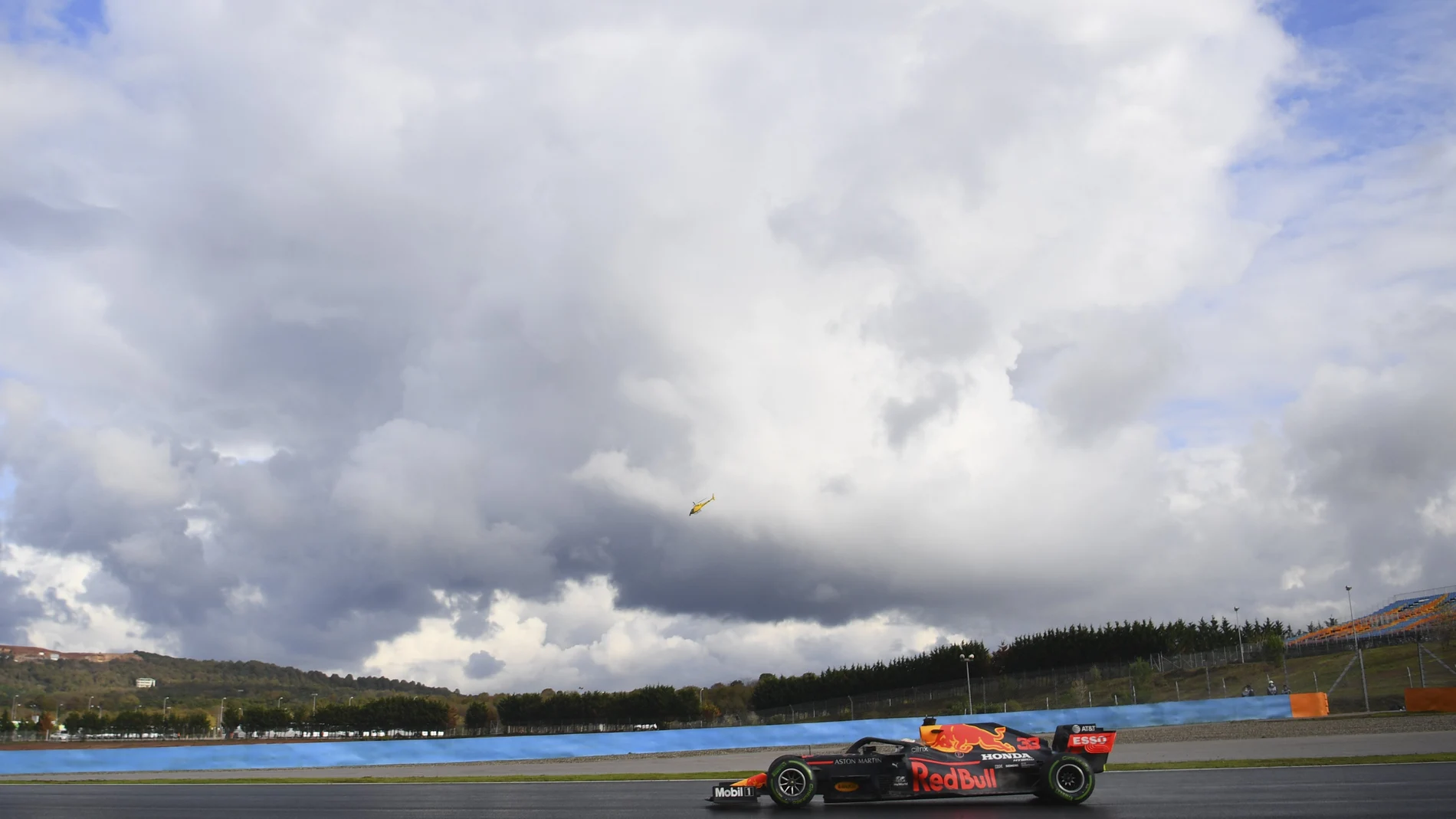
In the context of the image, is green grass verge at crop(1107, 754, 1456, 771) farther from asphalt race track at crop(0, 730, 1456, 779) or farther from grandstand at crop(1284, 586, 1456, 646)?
grandstand at crop(1284, 586, 1456, 646)

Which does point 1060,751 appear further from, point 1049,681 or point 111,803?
point 1049,681

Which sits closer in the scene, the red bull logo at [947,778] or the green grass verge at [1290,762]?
the red bull logo at [947,778]

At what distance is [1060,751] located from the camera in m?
22.9

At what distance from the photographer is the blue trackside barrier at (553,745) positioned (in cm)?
5122

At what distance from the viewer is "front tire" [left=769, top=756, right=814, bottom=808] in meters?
Answer: 22.8

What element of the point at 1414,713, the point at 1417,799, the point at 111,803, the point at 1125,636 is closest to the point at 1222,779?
the point at 1417,799

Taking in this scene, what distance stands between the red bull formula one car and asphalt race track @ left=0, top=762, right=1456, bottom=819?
0.40 meters

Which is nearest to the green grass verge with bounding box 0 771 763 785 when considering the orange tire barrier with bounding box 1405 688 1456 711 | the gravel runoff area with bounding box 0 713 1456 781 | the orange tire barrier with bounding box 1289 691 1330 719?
the gravel runoff area with bounding box 0 713 1456 781

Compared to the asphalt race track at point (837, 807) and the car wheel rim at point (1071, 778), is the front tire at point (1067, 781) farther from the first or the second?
the asphalt race track at point (837, 807)

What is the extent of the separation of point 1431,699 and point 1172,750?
76.3 feet

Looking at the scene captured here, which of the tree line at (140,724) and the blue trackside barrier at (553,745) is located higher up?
the blue trackside barrier at (553,745)

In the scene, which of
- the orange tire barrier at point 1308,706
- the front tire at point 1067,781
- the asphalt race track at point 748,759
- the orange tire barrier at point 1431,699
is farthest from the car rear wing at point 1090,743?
the orange tire barrier at point 1308,706

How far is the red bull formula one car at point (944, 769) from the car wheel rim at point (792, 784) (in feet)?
0.06

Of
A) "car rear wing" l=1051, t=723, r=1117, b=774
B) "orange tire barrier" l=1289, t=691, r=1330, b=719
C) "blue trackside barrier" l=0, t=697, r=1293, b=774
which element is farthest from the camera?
"orange tire barrier" l=1289, t=691, r=1330, b=719
